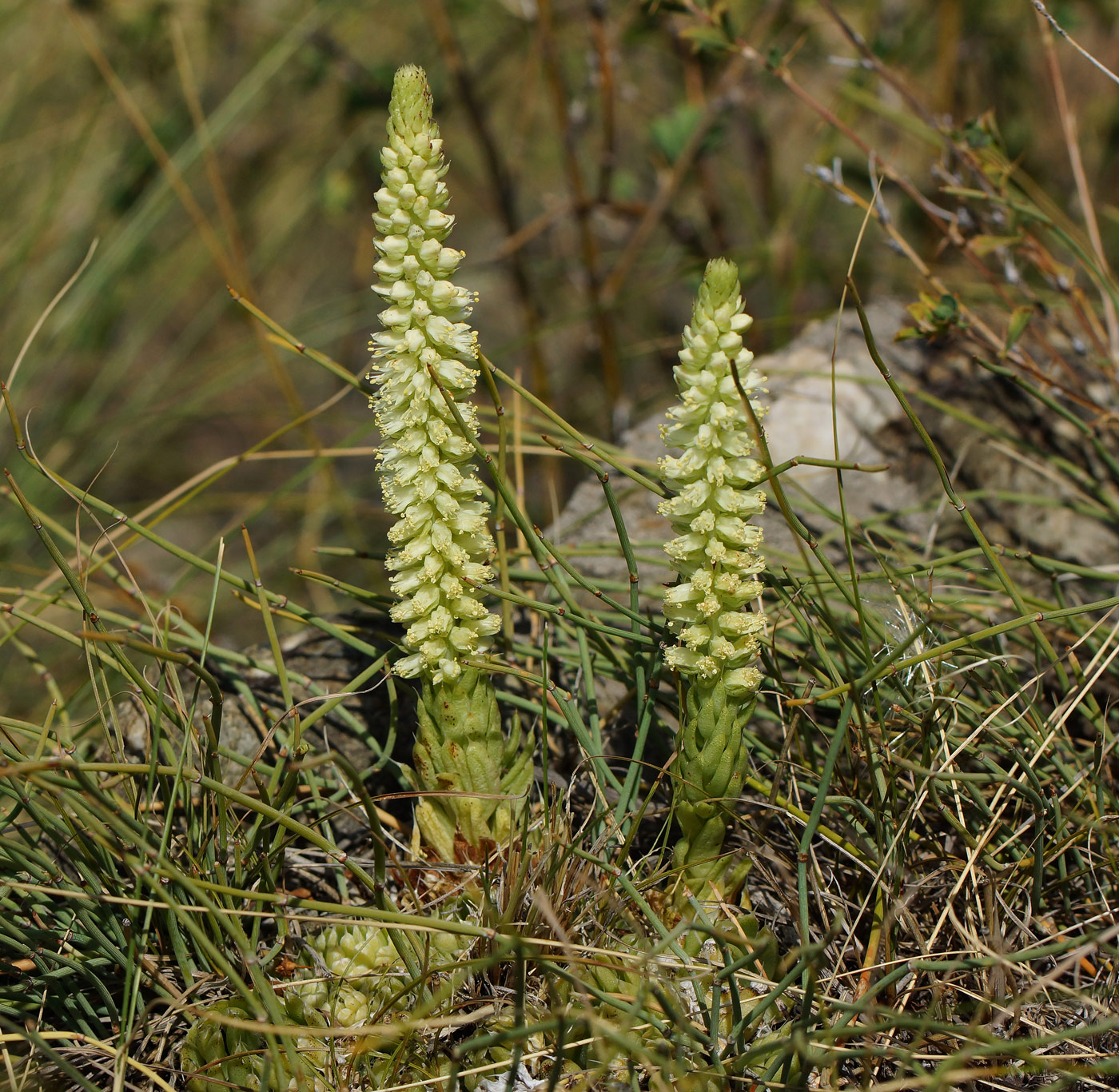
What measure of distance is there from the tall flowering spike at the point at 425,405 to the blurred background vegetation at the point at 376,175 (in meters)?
0.67

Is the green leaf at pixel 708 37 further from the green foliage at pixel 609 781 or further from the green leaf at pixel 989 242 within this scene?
the green leaf at pixel 989 242

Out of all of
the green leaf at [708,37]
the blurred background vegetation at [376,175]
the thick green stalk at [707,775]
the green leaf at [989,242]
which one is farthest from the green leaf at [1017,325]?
the thick green stalk at [707,775]

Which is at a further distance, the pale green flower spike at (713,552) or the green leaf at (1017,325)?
the green leaf at (1017,325)

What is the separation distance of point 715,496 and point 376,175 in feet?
10.7

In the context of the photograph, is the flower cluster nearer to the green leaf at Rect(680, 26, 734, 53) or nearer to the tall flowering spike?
the tall flowering spike

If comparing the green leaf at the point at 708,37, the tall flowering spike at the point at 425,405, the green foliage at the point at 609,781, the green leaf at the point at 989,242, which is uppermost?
the green leaf at the point at 708,37

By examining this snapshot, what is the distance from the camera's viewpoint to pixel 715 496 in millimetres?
1129

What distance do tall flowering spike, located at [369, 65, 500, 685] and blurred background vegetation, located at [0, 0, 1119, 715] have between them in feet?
2.18

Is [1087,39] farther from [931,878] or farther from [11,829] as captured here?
[11,829]

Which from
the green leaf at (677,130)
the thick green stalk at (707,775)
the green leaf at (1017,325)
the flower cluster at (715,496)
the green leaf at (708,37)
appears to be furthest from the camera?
the green leaf at (677,130)

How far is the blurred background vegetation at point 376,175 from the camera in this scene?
283 cm

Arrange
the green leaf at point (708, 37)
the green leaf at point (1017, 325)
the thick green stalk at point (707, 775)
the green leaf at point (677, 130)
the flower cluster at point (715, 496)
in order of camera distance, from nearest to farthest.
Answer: the flower cluster at point (715, 496) → the thick green stalk at point (707, 775) → the green leaf at point (1017, 325) → the green leaf at point (708, 37) → the green leaf at point (677, 130)

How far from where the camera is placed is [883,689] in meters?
1.42

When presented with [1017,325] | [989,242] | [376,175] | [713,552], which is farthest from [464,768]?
[376,175]
